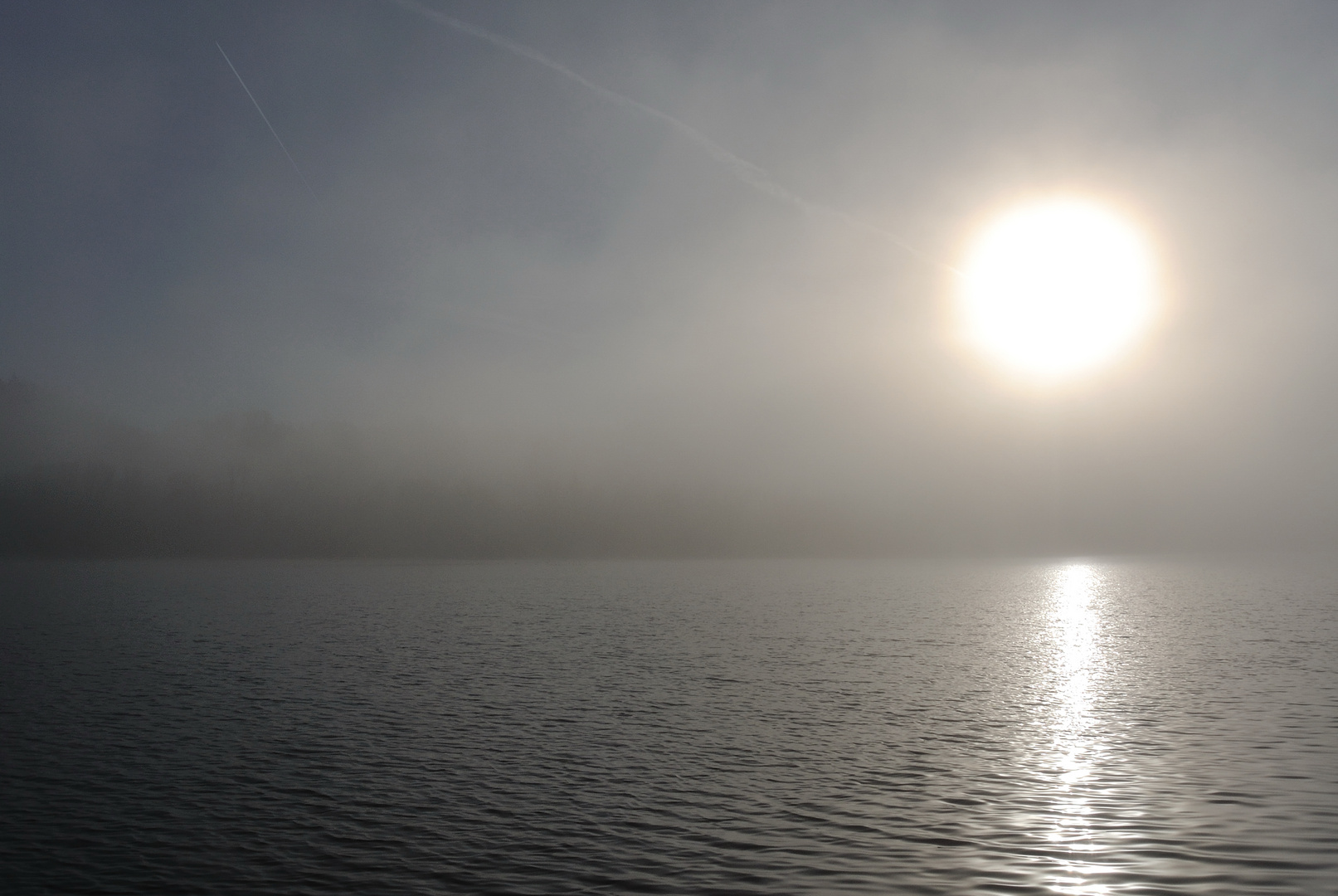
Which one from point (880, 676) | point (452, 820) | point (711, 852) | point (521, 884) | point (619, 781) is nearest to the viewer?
point (521, 884)

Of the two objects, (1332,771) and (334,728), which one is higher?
(1332,771)

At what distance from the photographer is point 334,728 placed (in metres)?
45.7

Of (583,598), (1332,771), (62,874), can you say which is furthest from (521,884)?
(583,598)

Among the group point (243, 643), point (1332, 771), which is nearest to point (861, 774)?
point (1332, 771)

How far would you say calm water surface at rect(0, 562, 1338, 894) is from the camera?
25359 mm

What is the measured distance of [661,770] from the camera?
36656 millimetres

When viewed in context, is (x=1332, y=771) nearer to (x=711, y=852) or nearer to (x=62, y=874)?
(x=711, y=852)

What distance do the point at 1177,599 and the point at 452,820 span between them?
192 metres

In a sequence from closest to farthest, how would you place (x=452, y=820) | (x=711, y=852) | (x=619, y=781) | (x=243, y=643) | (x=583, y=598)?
(x=711, y=852) → (x=452, y=820) → (x=619, y=781) → (x=243, y=643) → (x=583, y=598)

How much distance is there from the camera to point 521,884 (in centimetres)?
2406

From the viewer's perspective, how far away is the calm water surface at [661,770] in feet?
83.2

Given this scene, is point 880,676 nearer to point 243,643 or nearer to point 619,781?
point 619,781

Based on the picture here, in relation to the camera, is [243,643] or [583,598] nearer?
[243,643]

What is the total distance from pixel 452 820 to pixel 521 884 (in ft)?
22.8
